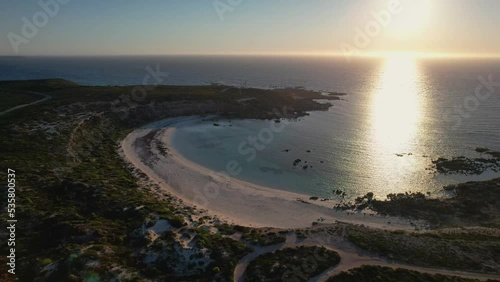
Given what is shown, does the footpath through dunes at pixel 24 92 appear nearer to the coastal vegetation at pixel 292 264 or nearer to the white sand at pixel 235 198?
the white sand at pixel 235 198

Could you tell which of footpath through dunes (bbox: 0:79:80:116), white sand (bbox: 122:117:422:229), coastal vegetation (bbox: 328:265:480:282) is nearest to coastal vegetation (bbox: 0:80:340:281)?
white sand (bbox: 122:117:422:229)

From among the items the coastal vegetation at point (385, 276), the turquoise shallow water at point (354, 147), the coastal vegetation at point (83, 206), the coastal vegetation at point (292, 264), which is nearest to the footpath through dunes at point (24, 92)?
the coastal vegetation at point (83, 206)

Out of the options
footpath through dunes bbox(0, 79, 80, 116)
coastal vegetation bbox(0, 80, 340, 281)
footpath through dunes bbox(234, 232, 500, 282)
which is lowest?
coastal vegetation bbox(0, 80, 340, 281)

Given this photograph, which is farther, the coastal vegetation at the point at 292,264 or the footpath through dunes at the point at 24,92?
the footpath through dunes at the point at 24,92

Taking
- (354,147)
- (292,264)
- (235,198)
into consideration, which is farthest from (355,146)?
(292,264)

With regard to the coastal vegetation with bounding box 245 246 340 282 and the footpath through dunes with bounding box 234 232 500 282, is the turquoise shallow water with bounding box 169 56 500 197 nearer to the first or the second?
the footpath through dunes with bounding box 234 232 500 282

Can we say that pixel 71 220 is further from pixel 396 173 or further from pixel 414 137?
pixel 414 137

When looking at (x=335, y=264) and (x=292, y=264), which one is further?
(x=335, y=264)

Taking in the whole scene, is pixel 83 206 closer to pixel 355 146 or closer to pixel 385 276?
pixel 385 276
